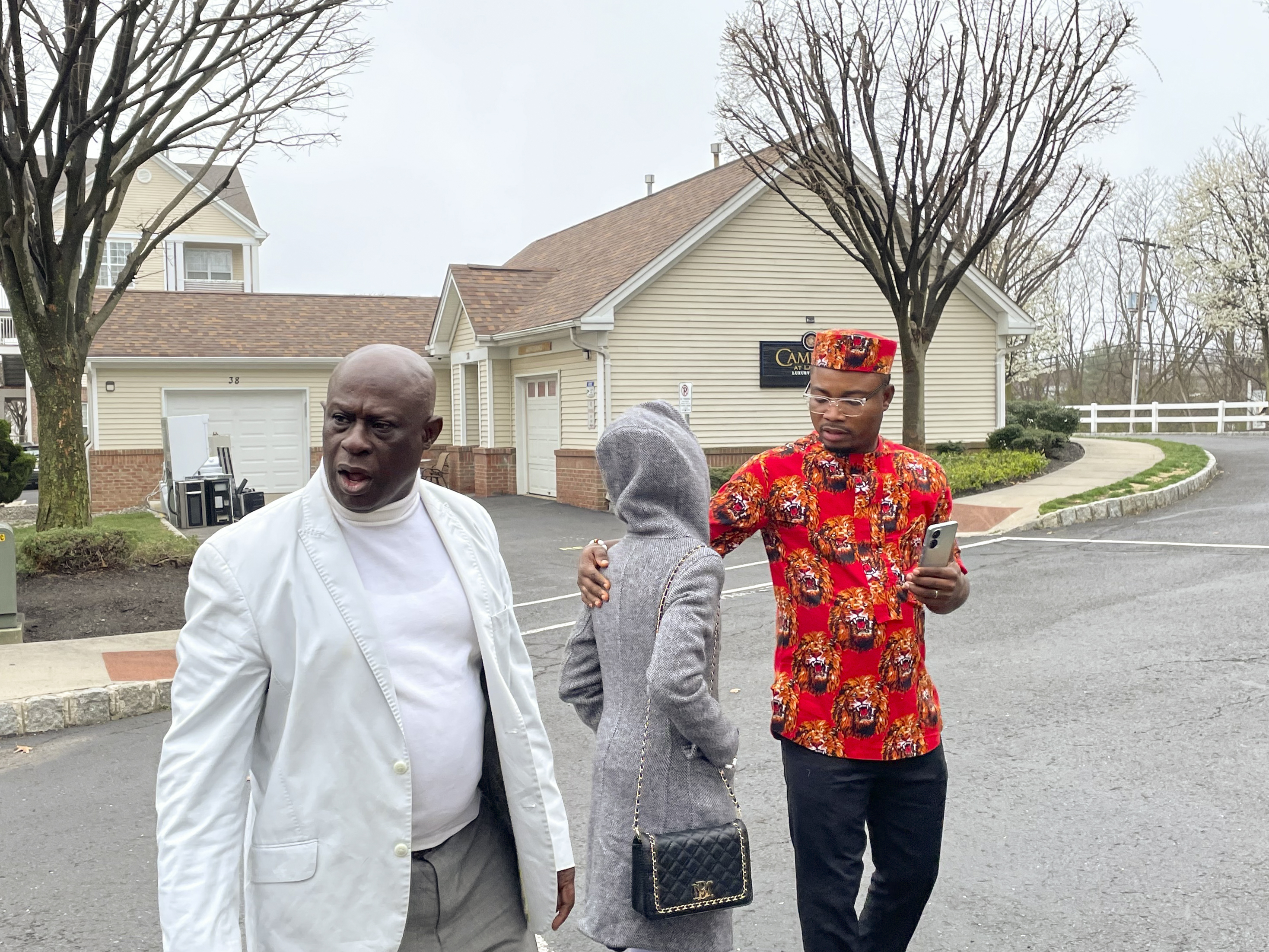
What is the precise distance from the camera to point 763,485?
3287mm

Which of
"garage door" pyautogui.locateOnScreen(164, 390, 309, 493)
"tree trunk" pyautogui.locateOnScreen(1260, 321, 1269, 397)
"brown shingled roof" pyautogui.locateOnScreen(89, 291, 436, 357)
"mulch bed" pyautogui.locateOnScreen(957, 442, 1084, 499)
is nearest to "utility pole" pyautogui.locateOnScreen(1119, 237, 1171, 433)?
"tree trunk" pyautogui.locateOnScreen(1260, 321, 1269, 397)

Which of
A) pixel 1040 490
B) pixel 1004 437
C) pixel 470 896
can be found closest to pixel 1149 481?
pixel 1040 490

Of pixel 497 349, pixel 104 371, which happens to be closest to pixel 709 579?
pixel 497 349

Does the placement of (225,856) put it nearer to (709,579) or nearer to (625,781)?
(625,781)

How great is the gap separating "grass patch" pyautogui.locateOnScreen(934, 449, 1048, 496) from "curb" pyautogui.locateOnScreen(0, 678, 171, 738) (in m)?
12.4

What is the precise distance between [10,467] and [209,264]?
26.2 m

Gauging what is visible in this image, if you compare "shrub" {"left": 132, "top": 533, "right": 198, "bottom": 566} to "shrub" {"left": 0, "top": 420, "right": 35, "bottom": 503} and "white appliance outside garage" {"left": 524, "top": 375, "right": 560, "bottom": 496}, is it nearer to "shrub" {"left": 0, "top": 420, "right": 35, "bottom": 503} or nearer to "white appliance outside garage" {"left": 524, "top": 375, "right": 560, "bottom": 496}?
"shrub" {"left": 0, "top": 420, "right": 35, "bottom": 503}

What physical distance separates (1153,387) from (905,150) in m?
35.9

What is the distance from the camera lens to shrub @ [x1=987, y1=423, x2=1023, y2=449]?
2183 cm

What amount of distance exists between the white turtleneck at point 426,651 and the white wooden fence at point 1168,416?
106 feet

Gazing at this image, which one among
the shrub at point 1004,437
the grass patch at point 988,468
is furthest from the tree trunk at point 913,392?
the shrub at point 1004,437

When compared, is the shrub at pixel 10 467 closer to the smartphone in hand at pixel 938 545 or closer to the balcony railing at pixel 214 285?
the smartphone in hand at pixel 938 545

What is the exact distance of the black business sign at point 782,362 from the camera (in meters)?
21.2

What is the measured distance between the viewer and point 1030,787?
5.34 meters
